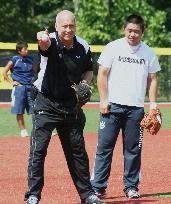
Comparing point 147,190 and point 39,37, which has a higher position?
point 39,37

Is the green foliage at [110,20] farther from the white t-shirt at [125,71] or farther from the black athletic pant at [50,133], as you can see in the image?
the black athletic pant at [50,133]

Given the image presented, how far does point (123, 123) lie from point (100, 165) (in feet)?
1.82

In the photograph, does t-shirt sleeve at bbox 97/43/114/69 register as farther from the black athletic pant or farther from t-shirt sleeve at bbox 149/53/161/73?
the black athletic pant

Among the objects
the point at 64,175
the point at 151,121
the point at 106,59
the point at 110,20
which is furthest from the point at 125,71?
the point at 110,20

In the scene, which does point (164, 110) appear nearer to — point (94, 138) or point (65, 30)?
point (94, 138)

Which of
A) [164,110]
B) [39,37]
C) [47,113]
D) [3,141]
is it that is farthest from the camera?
[164,110]

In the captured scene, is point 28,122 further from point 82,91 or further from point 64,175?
point 82,91

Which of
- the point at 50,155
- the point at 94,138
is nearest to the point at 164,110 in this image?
the point at 94,138

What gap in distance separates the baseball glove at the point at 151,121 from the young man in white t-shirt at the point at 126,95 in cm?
7

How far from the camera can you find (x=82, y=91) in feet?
26.5

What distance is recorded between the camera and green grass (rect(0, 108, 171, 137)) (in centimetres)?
1900

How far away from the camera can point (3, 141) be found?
16.3m

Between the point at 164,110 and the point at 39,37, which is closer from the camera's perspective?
the point at 39,37

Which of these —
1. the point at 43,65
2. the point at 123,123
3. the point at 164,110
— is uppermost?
the point at 43,65
